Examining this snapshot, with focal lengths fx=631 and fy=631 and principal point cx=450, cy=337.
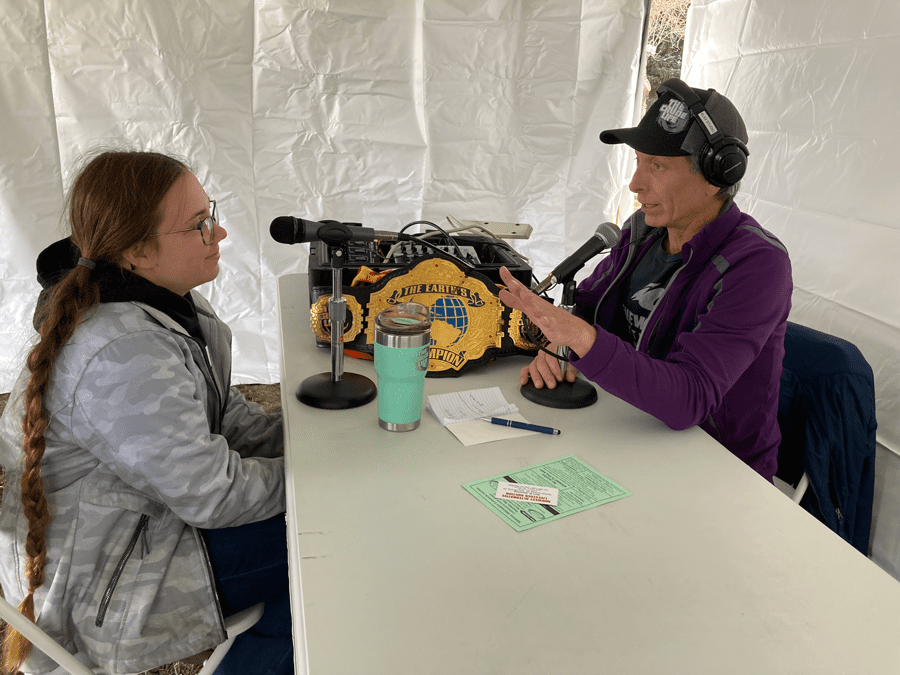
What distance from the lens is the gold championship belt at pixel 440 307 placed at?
1304 mm

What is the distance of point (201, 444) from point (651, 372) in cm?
73

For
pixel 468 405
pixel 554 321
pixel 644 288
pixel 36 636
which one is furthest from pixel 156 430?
pixel 644 288

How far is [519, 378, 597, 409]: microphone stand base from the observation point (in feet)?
3.92

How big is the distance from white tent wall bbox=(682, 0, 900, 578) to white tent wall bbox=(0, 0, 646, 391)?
0.77 meters

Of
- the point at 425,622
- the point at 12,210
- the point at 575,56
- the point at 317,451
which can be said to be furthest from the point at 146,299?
the point at 575,56

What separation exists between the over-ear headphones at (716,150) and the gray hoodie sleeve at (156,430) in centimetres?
104

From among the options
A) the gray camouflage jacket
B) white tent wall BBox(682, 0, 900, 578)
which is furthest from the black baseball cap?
the gray camouflage jacket

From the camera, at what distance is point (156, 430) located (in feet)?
2.85

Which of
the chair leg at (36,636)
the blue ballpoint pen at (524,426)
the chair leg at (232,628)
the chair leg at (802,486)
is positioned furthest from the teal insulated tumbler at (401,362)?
the chair leg at (802,486)

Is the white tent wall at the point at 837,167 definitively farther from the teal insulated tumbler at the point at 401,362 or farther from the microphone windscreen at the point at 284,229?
the microphone windscreen at the point at 284,229

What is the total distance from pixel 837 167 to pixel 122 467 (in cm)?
184

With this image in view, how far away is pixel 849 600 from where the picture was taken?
715 millimetres

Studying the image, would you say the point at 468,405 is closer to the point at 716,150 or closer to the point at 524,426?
the point at 524,426

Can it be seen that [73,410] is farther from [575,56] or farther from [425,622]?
[575,56]
